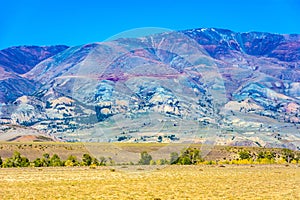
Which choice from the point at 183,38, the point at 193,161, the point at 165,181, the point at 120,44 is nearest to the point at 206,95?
the point at 183,38

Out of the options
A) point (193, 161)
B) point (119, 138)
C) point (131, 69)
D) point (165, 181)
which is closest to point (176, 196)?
point (119, 138)

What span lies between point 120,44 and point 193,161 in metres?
71.2

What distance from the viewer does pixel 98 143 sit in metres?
33.5

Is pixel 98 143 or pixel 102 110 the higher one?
pixel 102 110

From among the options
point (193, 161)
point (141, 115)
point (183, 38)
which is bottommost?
point (193, 161)

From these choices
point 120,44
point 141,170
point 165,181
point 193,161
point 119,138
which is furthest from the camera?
point 193,161

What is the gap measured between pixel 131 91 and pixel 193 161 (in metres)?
70.3

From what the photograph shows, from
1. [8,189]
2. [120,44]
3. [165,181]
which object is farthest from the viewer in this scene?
[165,181]

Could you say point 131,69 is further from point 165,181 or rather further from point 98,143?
point 165,181

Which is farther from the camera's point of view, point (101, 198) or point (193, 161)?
point (193, 161)

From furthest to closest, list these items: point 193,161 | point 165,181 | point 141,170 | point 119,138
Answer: point 193,161, point 141,170, point 165,181, point 119,138

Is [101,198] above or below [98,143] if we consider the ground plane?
below

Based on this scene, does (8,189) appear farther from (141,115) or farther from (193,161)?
(193,161)

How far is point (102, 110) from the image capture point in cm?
3362
